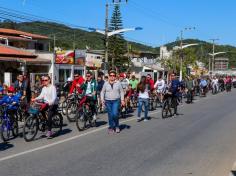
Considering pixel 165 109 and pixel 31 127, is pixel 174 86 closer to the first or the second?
pixel 165 109

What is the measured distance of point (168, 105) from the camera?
65.1ft

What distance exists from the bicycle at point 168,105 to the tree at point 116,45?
2043 inches

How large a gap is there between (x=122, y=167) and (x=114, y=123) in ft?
18.2

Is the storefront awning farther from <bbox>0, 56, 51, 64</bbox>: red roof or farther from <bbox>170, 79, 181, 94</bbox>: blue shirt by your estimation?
<bbox>170, 79, 181, 94</bbox>: blue shirt

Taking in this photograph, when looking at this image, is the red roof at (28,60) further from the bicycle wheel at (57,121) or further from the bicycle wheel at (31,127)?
the bicycle wheel at (31,127)

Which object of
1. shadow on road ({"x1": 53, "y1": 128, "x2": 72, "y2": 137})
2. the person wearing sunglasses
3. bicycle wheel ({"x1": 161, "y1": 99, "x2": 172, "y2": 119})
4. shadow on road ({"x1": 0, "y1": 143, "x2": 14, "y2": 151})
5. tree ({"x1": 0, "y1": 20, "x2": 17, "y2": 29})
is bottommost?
shadow on road ({"x1": 53, "y1": 128, "x2": 72, "y2": 137})

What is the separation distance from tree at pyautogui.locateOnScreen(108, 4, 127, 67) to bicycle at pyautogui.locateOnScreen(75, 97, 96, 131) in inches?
2238

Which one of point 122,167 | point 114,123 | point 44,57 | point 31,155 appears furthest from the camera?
point 44,57

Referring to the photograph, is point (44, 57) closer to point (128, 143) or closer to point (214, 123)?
point (214, 123)

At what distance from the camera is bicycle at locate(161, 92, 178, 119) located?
19516 mm

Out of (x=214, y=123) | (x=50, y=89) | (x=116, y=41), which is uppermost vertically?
(x=116, y=41)

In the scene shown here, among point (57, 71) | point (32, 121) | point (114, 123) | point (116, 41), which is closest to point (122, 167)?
point (32, 121)

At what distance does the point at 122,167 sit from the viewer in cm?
877

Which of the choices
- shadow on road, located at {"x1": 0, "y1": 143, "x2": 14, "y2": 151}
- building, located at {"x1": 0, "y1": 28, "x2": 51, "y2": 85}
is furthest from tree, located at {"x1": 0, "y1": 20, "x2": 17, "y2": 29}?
shadow on road, located at {"x1": 0, "y1": 143, "x2": 14, "y2": 151}
